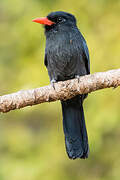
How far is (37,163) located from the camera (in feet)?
23.1

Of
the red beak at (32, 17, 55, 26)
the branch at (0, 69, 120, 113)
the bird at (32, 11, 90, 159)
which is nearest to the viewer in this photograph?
the branch at (0, 69, 120, 113)

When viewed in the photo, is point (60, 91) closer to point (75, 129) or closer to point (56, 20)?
point (75, 129)

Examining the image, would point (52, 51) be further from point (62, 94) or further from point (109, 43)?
point (109, 43)

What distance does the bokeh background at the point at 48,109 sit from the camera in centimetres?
699

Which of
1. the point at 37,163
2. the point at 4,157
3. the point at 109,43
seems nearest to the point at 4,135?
the point at 4,157

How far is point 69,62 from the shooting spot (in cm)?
604

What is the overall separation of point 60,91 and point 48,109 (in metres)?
2.06

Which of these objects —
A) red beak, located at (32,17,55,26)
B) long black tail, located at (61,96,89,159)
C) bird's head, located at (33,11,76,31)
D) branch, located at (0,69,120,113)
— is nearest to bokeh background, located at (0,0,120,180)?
long black tail, located at (61,96,89,159)

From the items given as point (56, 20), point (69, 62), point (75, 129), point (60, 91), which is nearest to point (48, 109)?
point (75, 129)

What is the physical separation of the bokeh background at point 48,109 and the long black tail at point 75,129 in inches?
26.3

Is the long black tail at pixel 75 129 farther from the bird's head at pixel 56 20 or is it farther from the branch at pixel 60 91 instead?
the bird's head at pixel 56 20

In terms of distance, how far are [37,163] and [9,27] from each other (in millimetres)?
2715

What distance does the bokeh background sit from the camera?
699 cm

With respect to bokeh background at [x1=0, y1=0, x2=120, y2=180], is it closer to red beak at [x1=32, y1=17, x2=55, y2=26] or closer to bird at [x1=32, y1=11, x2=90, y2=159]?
bird at [x1=32, y1=11, x2=90, y2=159]
